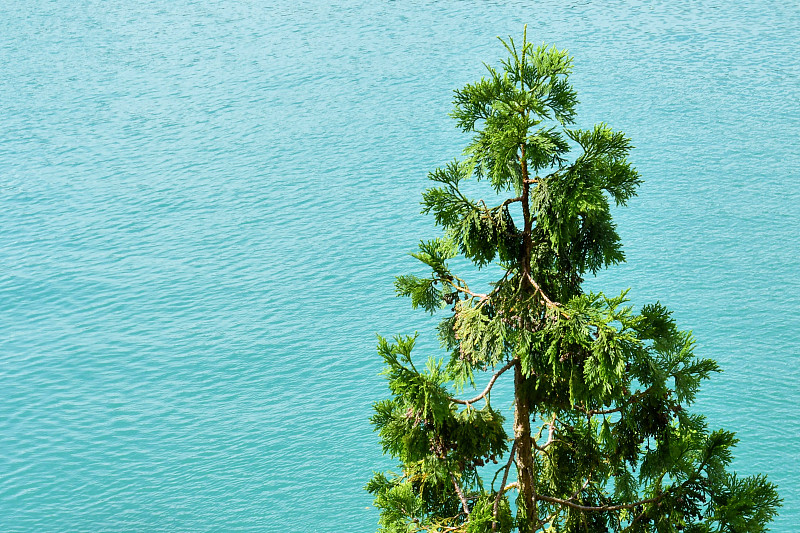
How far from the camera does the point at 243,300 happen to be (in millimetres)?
23797

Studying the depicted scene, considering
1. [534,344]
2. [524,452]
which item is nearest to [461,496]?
[524,452]

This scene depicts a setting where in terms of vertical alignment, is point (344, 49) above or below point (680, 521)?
above

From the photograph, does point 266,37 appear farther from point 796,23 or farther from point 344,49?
point 796,23

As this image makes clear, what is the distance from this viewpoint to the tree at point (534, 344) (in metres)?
6.90

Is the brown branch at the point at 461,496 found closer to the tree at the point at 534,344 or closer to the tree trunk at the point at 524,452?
the tree at the point at 534,344

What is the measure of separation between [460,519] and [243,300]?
1610 cm

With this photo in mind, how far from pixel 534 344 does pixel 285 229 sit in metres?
20.0

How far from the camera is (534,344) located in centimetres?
715

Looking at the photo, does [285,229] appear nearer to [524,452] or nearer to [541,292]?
[524,452]

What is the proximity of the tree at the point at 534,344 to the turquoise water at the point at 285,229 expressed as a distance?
922 cm

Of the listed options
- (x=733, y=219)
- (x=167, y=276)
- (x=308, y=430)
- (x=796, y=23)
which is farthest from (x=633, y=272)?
(x=796, y=23)

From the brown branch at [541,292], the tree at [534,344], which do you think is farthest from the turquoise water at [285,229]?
the brown branch at [541,292]

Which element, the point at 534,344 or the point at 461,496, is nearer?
the point at 534,344

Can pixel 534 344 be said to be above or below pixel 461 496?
above
